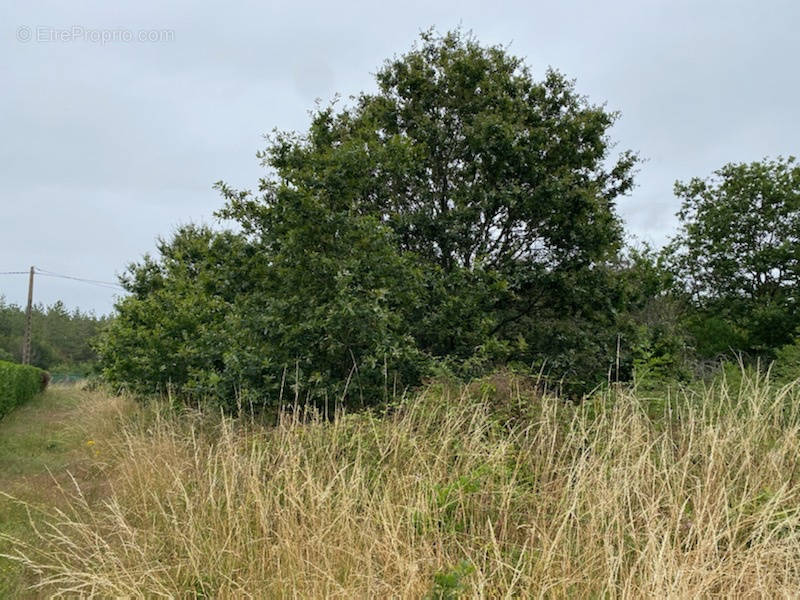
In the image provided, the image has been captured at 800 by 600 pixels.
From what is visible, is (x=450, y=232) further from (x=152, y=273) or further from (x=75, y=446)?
(x=152, y=273)

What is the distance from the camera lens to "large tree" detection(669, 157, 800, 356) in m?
22.0

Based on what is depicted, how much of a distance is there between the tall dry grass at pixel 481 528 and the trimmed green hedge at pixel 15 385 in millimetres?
10942

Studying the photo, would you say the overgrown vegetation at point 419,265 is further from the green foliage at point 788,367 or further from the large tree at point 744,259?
the large tree at point 744,259

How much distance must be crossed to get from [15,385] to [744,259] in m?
26.2

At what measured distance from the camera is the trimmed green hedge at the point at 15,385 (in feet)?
43.3

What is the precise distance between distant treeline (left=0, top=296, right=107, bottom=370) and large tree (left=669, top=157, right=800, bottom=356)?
5762 cm

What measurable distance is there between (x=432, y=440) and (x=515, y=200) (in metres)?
6.22

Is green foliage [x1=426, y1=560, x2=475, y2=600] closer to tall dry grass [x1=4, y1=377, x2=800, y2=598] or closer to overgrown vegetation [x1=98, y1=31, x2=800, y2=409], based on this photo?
tall dry grass [x1=4, y1=377, x2=800, y2=598]

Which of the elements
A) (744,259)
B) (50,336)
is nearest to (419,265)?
(744,259)

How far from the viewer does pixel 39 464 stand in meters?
8.02

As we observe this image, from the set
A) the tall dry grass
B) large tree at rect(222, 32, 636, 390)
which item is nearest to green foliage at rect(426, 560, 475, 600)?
the tall dry grass

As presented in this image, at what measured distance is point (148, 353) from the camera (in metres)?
11.4

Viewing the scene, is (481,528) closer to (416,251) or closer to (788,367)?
(788,367)

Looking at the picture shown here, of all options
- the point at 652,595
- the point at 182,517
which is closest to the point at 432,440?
the point at 182,517
